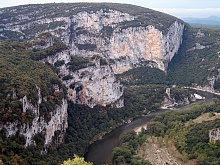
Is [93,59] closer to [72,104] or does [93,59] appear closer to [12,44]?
[72,104]

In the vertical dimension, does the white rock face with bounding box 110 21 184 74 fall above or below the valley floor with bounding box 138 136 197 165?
above

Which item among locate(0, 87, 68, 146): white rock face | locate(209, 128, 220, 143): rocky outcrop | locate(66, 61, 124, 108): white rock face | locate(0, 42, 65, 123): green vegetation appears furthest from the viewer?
locate(66, 61, 124, 108): white rock face

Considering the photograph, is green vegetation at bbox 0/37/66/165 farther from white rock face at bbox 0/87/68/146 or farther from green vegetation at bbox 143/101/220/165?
green vegetation at bbox 143/101/220/165

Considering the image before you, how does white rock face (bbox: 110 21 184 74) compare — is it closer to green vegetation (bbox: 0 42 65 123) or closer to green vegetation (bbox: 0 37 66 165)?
green vegetation (bbox: 0 42 65 123)

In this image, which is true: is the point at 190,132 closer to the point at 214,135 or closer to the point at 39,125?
the point at 214,135

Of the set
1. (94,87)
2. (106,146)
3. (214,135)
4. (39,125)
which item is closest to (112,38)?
(94,87)

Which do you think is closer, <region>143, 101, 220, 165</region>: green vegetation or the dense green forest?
the dense green forest

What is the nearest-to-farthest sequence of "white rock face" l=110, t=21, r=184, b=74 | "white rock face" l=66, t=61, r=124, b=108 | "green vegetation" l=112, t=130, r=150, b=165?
"green vegetation" l=112, t=130, r=150, b=165, "white rock face" l=66, t=61, r=124, b=108, "white rock face" l=110, t=21, r=184, b=74

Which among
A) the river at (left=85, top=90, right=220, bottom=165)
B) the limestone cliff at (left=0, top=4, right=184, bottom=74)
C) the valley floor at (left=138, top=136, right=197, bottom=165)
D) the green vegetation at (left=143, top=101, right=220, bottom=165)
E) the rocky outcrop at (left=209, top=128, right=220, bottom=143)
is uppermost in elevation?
the limestone cliff at (left=0, top=4, right=184, bottom=74)

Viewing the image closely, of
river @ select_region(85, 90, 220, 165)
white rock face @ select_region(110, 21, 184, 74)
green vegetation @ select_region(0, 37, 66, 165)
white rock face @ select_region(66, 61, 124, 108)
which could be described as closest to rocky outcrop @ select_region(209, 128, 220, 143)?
river @ select_region(85, 90, 220, 165)
